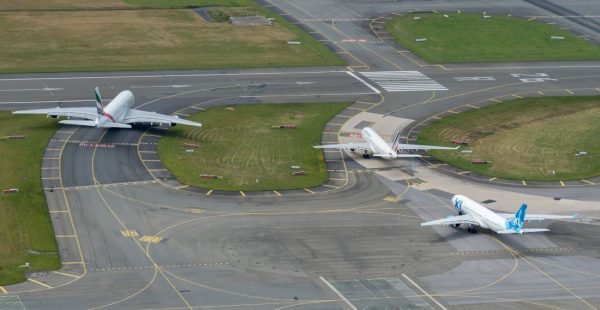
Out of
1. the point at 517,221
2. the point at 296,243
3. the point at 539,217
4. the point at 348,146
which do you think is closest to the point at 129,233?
the point at 296,243

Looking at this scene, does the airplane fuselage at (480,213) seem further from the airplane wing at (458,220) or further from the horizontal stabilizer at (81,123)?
the horizontal stabilizer at (81,123)

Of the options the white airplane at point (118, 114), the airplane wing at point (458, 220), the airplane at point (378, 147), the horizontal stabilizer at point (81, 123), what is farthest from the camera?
the white airplane at point (118, 114)

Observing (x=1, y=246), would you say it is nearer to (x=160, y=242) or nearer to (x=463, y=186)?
(x=160, y=242)

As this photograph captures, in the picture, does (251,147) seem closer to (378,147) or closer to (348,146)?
(348,146)

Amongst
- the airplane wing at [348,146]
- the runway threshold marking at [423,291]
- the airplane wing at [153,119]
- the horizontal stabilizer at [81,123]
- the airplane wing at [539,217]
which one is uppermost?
the horizontal stabilizer at [81,123]

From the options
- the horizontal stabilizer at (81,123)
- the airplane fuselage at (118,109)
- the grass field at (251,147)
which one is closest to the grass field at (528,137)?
the grass field at (251,147)

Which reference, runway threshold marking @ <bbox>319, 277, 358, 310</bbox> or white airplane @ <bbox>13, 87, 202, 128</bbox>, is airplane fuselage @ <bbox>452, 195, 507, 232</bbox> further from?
white airplane @ <bbox>13, 87, 202, 128</bbox>

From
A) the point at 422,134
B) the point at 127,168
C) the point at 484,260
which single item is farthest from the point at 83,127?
the point at 484,260
